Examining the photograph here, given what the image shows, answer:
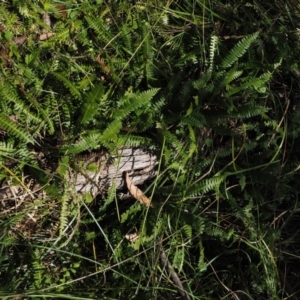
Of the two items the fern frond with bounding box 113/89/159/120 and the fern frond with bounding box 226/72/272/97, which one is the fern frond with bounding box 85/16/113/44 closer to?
the fern frond with bounding box 113/89/159/120

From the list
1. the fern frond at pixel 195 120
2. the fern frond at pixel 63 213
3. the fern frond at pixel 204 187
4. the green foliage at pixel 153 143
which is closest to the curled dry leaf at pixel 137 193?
the green foliage at pixel 153 143

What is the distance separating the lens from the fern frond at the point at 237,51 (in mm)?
3305

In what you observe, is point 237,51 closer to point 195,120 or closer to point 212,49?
point 212,49

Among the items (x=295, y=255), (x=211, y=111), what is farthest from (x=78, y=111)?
(x=295, y=255)

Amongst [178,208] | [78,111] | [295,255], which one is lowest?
[295,255]

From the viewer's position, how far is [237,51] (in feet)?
10.9

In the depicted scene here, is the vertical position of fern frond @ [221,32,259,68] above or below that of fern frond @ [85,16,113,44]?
below

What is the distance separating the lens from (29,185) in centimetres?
309

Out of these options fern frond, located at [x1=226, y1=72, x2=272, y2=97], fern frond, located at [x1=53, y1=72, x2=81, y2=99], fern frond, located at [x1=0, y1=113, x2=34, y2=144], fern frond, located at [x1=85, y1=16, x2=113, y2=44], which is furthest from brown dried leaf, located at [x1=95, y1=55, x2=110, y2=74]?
fern frond, located at [x1=226, y1=72, x2=272, y2=97]

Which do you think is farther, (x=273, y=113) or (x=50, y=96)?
(x=273, y=113)

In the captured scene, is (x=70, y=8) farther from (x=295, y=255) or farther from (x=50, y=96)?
(x=295, y=255)

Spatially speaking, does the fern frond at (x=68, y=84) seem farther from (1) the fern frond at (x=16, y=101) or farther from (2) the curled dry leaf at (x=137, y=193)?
(2) the curled dry leaf at (x=137, y=193)

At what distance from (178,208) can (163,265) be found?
359mm

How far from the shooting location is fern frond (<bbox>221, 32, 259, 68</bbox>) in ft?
10.8
